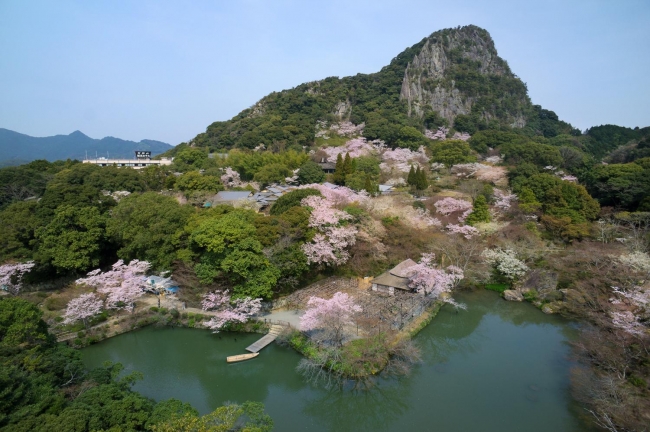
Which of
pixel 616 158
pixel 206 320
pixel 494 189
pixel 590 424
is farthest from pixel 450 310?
pixel 616 158

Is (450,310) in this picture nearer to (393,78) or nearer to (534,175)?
(534,175)

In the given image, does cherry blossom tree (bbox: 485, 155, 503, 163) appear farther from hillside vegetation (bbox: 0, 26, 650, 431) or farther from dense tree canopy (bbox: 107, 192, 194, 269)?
dense tree canopy (bbox: 107, 192, 194, 269)

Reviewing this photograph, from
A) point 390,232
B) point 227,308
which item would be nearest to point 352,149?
point 390,232

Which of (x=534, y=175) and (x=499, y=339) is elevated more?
(x=534, y=175)

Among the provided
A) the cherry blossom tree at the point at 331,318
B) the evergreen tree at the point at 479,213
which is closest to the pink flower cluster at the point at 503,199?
the evergreen tree at the point at 479,213

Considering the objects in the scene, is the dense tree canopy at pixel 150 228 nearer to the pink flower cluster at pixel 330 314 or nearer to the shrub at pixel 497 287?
the pink flower cluster at pixel 330 314

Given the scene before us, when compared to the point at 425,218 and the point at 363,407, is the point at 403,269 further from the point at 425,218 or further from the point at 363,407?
the point at 363,407

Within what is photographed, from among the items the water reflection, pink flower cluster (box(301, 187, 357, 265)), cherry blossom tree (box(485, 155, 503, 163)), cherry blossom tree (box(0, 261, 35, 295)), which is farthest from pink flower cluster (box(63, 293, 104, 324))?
cherry blossom tree (box(485, 155, 503, 163))
